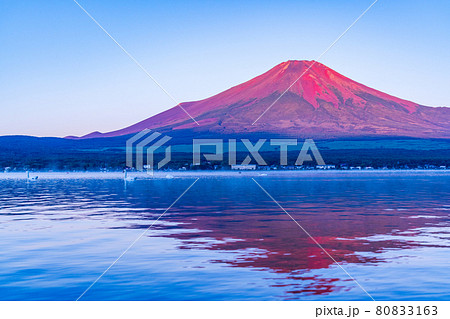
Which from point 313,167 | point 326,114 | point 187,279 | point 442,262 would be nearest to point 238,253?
point 187,279

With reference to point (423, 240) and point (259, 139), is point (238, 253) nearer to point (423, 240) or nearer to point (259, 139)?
point (423, 240)

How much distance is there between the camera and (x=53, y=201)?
3278 cm

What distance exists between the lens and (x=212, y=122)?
15075 centimetres

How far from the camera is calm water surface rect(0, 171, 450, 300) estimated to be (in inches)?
461

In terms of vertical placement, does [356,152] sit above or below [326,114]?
below

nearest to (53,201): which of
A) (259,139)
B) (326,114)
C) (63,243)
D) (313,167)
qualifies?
(63,243)

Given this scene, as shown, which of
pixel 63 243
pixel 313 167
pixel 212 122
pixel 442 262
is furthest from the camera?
pixel 212 122

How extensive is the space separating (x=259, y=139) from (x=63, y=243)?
4929 inches

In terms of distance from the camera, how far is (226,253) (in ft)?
50.9

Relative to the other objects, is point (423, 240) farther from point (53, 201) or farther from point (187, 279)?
point (53, 201)

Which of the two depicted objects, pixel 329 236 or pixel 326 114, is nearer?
pixel 329 236

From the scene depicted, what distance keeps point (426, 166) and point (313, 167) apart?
70.2 ft

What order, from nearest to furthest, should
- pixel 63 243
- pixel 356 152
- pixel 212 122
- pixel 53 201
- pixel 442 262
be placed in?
pixel 442 262
pixel 63 243
pixel 53 201
pixel 356 152
pixel 212 122

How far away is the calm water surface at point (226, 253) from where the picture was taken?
38.4ft
